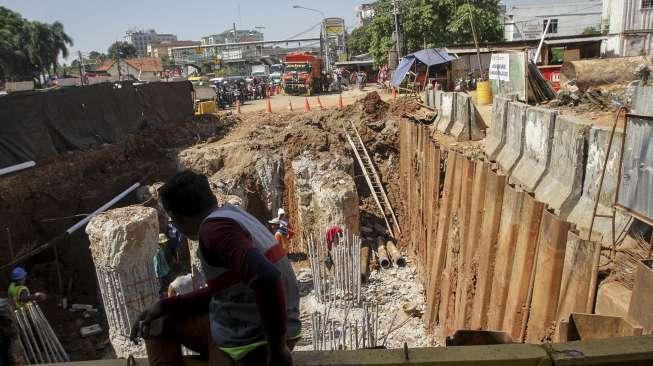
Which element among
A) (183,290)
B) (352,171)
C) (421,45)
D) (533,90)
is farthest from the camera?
(421,45)

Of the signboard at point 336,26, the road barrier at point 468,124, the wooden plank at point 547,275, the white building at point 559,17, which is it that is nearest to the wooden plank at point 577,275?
the wooden plank at point 547,275

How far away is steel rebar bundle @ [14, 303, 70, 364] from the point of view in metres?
6.75

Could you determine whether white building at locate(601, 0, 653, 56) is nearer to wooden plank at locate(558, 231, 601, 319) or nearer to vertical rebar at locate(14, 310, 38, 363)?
wooden plank at locate(558, 231, 601, 319)

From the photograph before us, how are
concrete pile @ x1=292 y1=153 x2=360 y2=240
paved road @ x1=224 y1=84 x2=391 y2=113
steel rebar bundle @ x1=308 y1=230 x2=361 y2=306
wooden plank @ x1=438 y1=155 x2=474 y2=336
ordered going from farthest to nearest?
paved road @ x1=224 y1=84 x2=391 y2=113 → concrete pile @ x1=292 y1=153 x2=360 y2=240 → steel rebar bundle @ x1=308 y1=230 x2=361 y2=306 → wooden plank @ x1=438 y1=155 x2=474 y2=336

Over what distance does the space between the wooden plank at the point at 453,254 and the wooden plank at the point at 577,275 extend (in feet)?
8.27

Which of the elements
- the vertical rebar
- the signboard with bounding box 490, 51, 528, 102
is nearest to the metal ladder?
the signboard with bounding box 490, 51, 528, 102

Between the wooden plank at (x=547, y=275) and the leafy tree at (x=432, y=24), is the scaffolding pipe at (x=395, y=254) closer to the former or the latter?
the wooden plank at (x=547, y=275)

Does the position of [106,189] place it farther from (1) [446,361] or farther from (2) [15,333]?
(1) [446,361]

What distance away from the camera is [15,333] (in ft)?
8.43

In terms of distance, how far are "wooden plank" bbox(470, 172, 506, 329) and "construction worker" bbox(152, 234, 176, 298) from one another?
5124 millimetres

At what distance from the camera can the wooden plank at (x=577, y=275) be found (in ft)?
12.3

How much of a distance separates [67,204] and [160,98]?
844 centimetres

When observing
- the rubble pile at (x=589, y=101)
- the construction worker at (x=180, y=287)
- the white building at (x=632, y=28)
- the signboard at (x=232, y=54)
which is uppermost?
the signboard at (x=232, y=54)

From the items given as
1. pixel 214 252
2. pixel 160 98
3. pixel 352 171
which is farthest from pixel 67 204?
pixel 214 252
